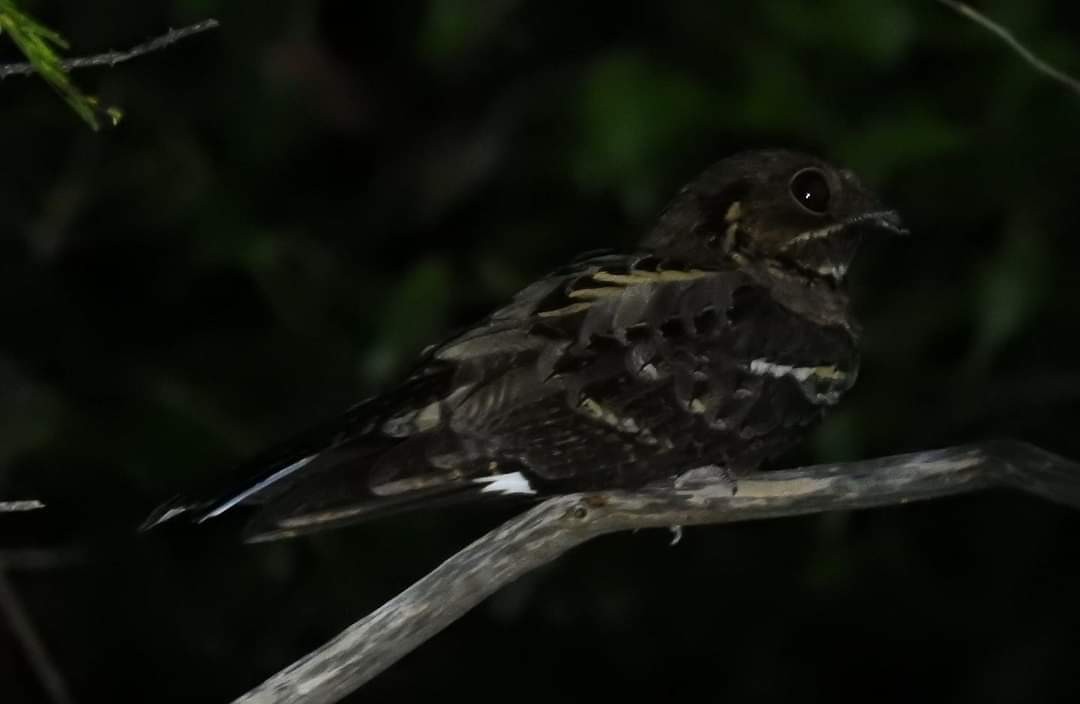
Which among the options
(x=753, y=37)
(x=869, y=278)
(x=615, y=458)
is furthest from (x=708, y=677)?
(x=615, y=458)

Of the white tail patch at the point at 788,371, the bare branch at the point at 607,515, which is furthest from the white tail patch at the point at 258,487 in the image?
the white tail patch at the point at 788,371

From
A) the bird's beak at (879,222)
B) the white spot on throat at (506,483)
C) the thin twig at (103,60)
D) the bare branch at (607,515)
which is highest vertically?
the thin twig at (103,60)

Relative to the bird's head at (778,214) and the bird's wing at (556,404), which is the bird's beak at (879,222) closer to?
the bird's head at (778,214)

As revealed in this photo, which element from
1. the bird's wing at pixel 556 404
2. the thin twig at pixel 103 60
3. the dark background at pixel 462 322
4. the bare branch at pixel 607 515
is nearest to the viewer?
the thin twig at pixel 103 60

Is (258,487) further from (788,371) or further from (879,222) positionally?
(879,222)

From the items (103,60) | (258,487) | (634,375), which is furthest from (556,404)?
(103,60)

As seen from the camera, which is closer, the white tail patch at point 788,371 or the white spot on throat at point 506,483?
the white spot on throat at point 506,483

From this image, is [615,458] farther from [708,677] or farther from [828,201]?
[708,677]

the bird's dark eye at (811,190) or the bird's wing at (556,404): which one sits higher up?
the bird's dark eye at (811,190)
